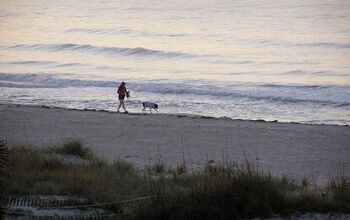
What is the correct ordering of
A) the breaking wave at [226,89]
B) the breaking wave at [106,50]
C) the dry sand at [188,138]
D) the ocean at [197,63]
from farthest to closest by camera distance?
the breaking wave at [106,50]
the breaking wave at [226,89]
the ocean at [197,63]
the dry sand at [188,138]

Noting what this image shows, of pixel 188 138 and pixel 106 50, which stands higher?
pixel 106 50

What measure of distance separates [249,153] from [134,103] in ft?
41.6

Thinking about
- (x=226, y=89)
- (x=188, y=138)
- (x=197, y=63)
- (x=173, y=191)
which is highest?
(x=197, y=63)

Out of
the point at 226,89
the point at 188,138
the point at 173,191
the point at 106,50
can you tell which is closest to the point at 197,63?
the point at 106,50

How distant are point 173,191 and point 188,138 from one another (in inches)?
424

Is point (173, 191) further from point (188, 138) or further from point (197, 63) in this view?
point (197, 63)

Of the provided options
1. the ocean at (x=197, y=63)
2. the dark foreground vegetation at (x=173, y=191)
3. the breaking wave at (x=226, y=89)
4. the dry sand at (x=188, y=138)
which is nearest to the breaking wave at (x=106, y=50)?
the ocean at (x=197, y=63)

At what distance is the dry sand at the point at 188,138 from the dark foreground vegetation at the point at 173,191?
3690 millimetres

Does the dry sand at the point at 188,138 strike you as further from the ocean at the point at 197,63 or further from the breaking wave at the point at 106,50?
the breaking wave at the point at 106,50

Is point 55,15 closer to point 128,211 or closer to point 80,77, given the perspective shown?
point 80,77

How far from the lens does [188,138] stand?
1866 cm

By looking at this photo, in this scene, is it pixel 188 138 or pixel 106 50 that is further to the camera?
pixel 106 50

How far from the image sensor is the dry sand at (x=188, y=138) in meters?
15.0

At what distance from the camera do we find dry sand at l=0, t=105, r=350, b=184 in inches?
591
